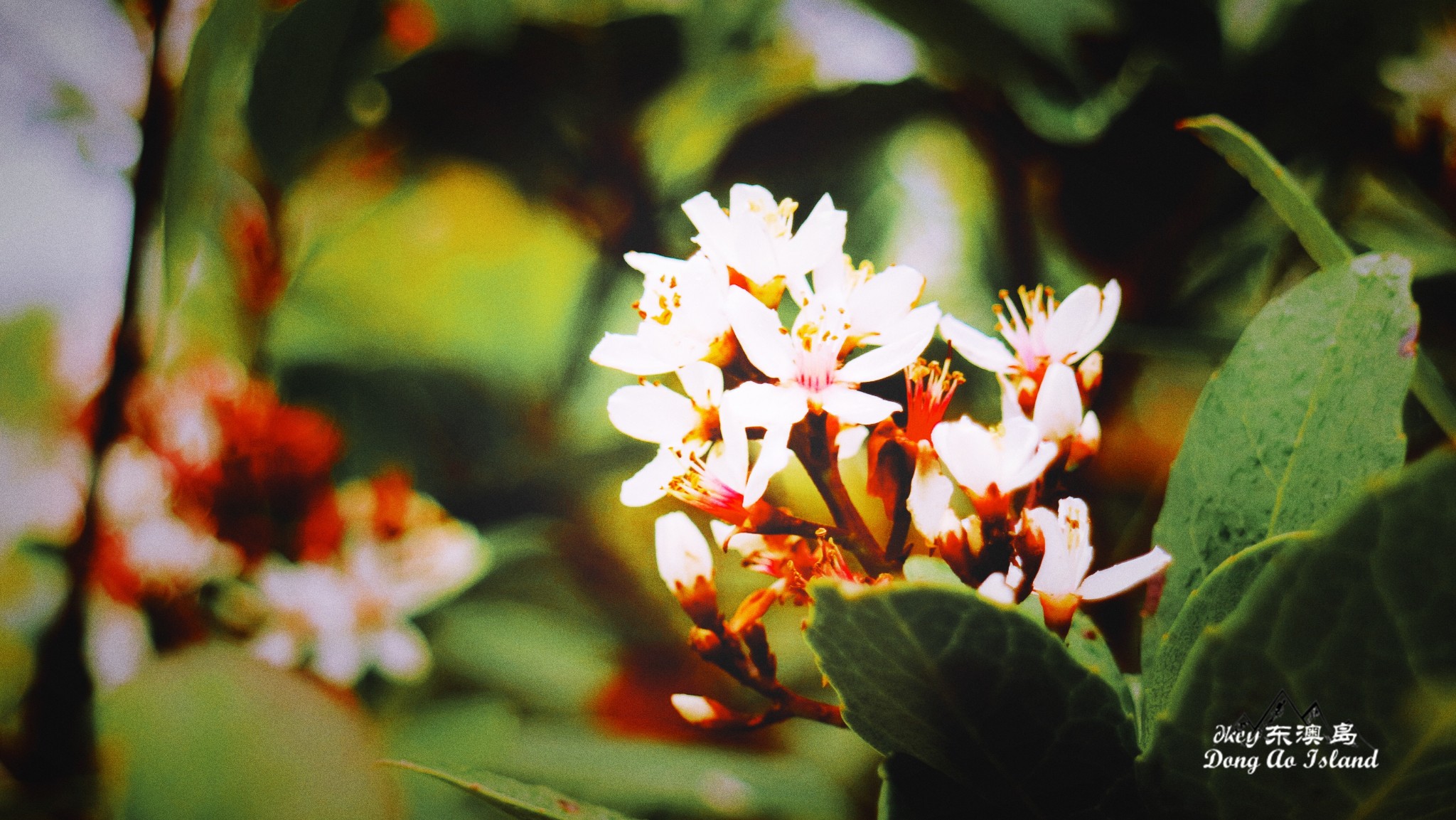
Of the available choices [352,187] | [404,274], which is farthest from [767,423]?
[404,274]

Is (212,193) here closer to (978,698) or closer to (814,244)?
(814,244)

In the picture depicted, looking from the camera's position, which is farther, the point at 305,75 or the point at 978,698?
the point at 305,75

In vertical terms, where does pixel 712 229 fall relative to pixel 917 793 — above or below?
above

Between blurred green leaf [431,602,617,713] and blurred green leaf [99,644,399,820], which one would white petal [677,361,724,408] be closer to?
blurred green leaf [99,644,399,820]

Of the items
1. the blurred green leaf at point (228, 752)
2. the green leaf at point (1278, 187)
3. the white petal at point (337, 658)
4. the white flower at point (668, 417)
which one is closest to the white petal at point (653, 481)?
the white flower at point (668, 417)

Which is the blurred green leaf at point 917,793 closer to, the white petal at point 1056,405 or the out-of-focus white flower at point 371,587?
the white petal at point 1056,405

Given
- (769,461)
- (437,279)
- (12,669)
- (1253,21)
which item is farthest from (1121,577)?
(437,279)
